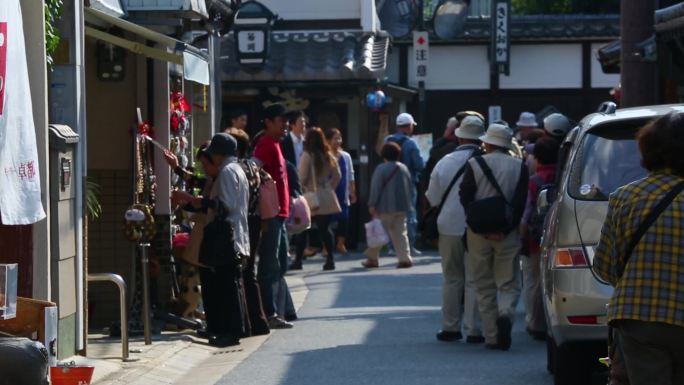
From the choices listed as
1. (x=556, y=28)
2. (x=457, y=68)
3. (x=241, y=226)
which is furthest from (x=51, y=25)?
(x=556, y=28)

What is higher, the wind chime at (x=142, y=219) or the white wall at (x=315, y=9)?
the white wall at (x=315, y=9)

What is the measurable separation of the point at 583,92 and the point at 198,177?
1919cm

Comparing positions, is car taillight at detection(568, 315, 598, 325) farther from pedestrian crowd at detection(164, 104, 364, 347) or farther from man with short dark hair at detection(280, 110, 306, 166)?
man with short dark hair at detection(280, 110, 306, 166)

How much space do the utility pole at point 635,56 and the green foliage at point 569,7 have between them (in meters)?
22.0

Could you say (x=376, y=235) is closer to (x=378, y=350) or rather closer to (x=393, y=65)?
(x=378, y=350)

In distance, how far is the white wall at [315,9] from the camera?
26.6 m

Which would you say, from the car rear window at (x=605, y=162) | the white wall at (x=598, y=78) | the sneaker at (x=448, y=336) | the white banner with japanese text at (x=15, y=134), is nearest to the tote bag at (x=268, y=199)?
the sneaker at (x=448, y=336)

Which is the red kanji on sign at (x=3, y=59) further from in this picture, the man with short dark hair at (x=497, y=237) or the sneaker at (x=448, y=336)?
the sneaker at (x=448, y=336)

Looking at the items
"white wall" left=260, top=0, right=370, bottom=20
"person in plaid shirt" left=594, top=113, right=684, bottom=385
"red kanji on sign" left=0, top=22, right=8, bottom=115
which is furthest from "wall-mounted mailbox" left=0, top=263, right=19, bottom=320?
"white wall" left=260, top=0, right=370, bottom=20

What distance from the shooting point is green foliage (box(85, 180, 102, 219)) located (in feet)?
37.4

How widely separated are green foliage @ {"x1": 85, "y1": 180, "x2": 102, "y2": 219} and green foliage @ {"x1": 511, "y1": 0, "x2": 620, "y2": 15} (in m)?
25.9

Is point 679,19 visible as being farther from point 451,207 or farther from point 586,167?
point 586,167

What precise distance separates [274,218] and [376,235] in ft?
22.4

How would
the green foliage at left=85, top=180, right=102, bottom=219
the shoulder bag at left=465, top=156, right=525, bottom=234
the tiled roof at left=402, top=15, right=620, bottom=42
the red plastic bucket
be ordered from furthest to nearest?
the tiled roof at left=402, top=15, right=620, bottom=42, the green foliage at left=85, top=180, right=102, bottom=219, the shoulder bag at left=465, top=156, right=525, bottom=234, the red plastic bucket
